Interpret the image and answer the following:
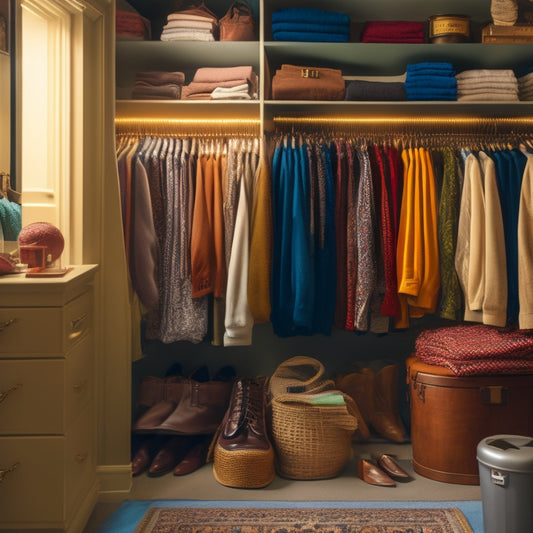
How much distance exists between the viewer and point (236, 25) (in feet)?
11.0

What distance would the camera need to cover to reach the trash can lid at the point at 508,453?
225 centimetres

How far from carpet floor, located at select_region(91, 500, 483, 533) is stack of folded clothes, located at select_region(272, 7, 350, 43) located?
2.21 meters

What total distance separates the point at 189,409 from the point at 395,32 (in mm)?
2183

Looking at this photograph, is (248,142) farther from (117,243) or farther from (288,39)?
(117,243)

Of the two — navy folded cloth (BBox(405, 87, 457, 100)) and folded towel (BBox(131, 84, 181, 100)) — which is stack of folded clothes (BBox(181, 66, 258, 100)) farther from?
navy folded cloth (BBox(405, 87, 457, 100))

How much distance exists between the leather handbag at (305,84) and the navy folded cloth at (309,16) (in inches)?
9.2

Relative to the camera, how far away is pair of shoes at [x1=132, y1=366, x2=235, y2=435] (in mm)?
3277

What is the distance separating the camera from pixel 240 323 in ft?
10.2

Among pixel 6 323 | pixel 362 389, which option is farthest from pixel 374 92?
pixel 6 323

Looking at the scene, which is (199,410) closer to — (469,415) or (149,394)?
(149,394)

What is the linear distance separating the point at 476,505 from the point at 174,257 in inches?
68.3

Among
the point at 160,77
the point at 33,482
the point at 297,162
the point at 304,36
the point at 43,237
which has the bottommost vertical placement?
the point at 33,482

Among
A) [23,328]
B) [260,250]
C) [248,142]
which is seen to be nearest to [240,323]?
[260,250]

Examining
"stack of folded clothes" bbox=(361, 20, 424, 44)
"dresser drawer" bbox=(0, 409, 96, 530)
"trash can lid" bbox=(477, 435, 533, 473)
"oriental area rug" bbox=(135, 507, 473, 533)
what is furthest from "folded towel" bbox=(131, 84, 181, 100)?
"trash can lid" bbox=(477, 435, 533, 473)
